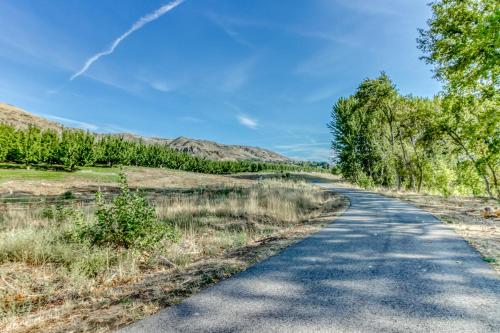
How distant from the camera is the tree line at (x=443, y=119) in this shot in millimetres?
15578

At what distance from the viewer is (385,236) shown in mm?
7234

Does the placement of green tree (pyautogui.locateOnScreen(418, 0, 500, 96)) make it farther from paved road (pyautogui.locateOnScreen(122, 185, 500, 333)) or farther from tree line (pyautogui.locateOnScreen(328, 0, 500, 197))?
paved road (pyautogui.locateOnScreen(122, 185, 500, 333))

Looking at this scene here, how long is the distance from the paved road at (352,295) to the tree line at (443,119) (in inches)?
512

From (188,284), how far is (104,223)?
10.9ft

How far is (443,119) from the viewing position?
24.9 meters

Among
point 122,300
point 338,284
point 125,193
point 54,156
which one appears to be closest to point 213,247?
point 125,193

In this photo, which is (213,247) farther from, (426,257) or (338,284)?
(426,257)

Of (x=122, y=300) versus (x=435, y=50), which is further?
(x=435, y=50)

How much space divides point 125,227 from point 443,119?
2678cm

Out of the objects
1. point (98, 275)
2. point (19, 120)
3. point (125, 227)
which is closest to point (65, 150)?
point (125, 227)

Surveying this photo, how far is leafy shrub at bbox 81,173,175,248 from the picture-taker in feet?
21.6

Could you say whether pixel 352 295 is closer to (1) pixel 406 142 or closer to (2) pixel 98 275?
(2) pixel 98 275

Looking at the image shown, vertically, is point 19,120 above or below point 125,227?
above

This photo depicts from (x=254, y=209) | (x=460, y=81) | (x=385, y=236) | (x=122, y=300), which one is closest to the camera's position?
(x=122, y=300)
